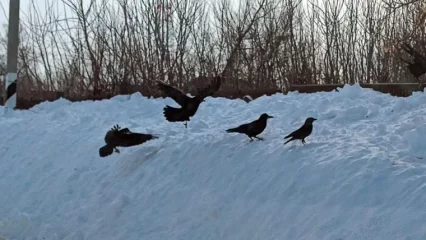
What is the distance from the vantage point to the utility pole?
15.6 meters

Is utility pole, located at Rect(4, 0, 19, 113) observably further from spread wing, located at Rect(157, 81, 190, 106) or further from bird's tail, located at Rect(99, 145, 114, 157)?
spread wing, located at Rect(157, 81, 190, 106)

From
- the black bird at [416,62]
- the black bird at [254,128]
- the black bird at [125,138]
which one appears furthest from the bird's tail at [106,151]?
the black bird at [416,62]

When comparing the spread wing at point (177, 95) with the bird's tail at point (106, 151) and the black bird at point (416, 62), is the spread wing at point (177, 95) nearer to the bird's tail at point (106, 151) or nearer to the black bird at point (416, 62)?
the bird's tail at point (106, 151)

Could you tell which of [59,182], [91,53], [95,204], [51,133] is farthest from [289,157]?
[91,53]

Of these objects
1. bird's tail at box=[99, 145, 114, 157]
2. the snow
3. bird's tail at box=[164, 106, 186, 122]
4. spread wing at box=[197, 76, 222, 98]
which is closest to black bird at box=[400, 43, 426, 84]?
the snow

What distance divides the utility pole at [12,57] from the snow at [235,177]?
16.3ft

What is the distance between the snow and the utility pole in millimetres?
4965

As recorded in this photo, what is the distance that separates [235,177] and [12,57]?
1083 centimetres

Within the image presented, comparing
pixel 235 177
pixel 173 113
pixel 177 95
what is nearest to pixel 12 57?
pixel 177 95

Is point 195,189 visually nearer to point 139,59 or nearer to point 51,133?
point 51,133

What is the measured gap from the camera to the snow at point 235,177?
200 inches

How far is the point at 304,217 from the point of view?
5199 mm

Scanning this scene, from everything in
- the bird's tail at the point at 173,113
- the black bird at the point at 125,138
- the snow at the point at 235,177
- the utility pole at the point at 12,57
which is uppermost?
the utility pole at the point at 12,57

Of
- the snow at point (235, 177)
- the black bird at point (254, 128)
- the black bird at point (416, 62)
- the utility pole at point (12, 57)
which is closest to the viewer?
the snow at point (235, 177)
